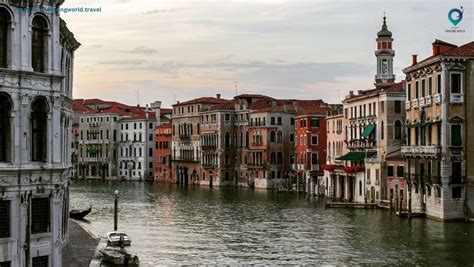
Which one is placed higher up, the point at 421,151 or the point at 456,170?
the point at 421,151

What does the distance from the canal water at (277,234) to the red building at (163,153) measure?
36.5 metres

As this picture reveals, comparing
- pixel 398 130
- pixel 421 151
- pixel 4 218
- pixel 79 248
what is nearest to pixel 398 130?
pixel 398 130

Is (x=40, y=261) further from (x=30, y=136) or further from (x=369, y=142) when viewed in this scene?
(x=369, y=142)

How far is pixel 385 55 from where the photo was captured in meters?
66.3

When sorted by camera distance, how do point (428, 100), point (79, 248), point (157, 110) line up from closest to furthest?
point (79, 248)
point (428, 100)
point (157, 110)

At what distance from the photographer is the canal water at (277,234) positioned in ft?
93.8

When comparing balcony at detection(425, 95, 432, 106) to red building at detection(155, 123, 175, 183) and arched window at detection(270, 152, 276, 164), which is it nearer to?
arched window at detection(270, 152, 276, 164)

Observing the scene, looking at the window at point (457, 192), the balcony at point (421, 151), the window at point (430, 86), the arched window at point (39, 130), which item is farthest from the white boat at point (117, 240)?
the window at point (430, 86)

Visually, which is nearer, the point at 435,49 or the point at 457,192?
the point at 457,192

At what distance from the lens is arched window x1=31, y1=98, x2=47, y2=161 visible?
18.5m

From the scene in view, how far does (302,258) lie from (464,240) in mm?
7847

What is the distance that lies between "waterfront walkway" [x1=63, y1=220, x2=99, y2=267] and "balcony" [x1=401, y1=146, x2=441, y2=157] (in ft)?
57.8

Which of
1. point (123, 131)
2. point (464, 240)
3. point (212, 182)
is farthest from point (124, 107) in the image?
point (464, 240)

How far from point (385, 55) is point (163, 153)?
34.4 metres
